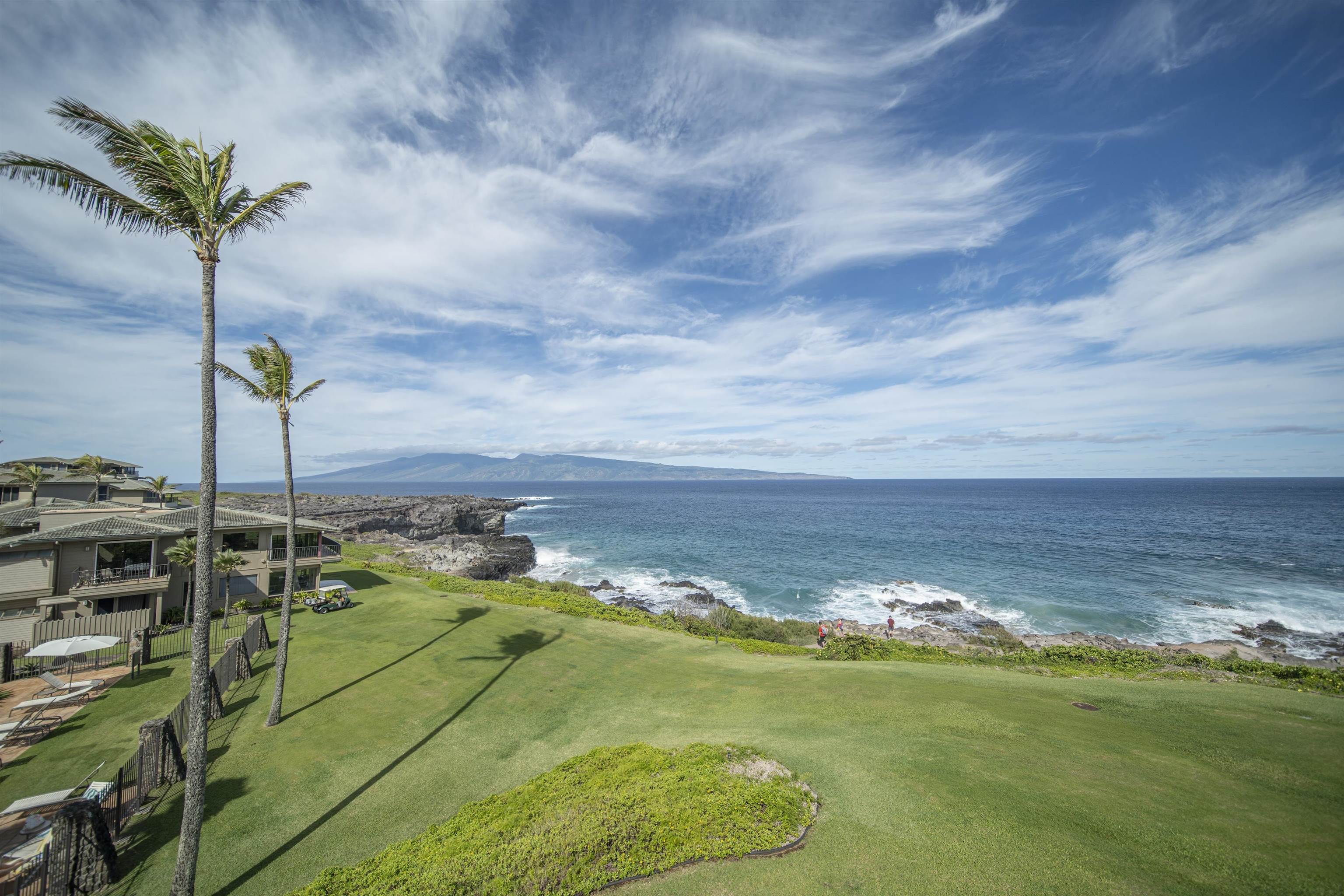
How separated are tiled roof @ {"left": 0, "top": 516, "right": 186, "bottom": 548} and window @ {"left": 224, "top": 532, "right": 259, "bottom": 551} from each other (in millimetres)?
3313

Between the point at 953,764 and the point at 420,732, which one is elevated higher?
the point at 953,764

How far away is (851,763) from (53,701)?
938 inches

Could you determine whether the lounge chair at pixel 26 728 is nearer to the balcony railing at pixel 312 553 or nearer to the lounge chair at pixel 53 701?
the lounge chair at pixel 53 701

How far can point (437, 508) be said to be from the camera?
98.8 m

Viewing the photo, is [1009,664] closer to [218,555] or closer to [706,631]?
[706,631]

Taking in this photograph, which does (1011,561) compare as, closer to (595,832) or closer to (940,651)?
(940,651)

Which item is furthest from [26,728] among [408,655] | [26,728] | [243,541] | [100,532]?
[243,541]

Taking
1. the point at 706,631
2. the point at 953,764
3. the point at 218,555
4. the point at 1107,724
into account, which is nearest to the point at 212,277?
the point at 953,764

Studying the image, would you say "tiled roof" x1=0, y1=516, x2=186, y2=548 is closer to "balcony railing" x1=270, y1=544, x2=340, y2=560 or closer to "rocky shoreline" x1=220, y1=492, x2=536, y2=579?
"balcony railing" x1=270, y1=544, x2=340, y2=560

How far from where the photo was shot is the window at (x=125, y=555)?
23.9 meters

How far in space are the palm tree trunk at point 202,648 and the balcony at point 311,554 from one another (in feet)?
84.1

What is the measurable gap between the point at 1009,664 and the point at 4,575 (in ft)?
143

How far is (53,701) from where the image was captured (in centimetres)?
1547

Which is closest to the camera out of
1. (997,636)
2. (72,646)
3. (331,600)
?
(72,646)
